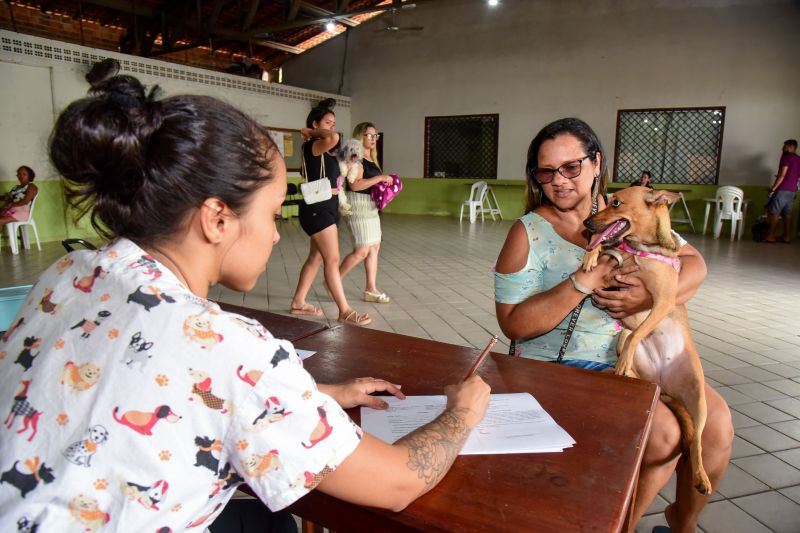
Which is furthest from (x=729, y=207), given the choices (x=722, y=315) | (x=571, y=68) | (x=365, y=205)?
(x=365, y=205)

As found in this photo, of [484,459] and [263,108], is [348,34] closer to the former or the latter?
[263,108]

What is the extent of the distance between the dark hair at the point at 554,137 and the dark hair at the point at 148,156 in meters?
1.27

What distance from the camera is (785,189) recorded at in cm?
873

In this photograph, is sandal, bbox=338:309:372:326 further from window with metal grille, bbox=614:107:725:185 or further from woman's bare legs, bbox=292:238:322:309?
window with metal grille, bbox=614:107:725:185

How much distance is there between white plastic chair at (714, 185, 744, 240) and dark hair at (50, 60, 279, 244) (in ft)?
33.8

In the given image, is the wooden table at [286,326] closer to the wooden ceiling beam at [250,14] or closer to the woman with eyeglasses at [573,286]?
the woman with eyeglasses at [573,286]

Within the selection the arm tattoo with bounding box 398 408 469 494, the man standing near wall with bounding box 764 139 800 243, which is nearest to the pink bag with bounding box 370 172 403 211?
the arm tattoo with bounding box 398 408 469 494

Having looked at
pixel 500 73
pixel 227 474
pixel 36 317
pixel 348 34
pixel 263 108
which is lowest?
pixel 227 474

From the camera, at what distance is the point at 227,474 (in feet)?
2.43

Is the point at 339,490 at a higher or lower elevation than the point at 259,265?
lower

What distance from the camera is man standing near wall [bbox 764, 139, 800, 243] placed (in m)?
8.62

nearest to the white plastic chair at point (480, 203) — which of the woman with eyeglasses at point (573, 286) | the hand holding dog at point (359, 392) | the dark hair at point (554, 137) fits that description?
the dark hair at point (554, 137)

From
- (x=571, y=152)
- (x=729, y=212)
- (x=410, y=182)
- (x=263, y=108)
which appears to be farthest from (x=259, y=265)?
(x=410, y=182)

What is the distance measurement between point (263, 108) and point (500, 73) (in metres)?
5.44
